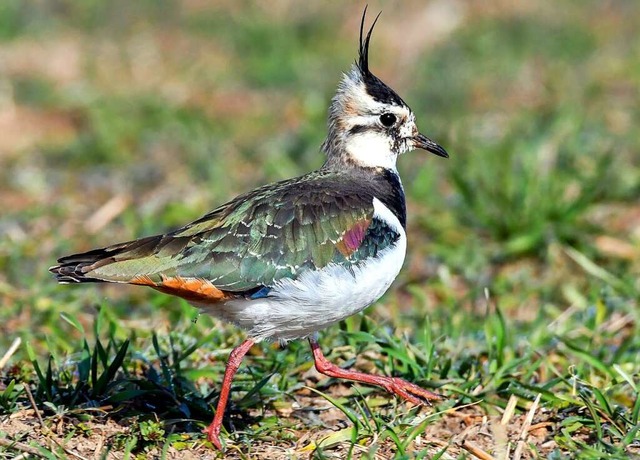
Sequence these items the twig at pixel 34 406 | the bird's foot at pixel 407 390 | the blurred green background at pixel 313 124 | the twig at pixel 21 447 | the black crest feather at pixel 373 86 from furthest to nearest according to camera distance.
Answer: the blurred green background at pixel 313 124
the black crest feather at pixel 373 86
the bird's foot at pixel 407 390
the twig at pixel 34 406
the twig at pixel 21 447

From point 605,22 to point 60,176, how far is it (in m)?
7.54

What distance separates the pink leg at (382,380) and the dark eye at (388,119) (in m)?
1.30

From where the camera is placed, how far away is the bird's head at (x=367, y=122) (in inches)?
217

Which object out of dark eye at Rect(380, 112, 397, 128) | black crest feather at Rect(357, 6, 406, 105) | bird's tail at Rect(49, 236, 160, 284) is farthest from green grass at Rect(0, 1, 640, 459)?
black crest feather at Rect(357, 6, 406, 105)

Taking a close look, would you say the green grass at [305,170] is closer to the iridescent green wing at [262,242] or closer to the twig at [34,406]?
the twig at [34,406]

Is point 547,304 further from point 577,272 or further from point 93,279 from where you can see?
point 93,279

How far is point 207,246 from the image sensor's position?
15.4ft

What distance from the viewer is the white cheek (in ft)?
18.1

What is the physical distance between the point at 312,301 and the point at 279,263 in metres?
0.25

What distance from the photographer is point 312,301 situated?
455 cm

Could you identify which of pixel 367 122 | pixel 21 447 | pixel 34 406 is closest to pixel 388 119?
pixel 367 122

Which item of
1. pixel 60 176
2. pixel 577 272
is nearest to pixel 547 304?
pixel 577 272

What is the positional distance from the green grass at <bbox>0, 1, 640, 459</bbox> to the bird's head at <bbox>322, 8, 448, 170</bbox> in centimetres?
94

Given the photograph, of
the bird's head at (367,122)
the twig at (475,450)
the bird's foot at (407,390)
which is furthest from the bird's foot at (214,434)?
the bird's head at (367,122)
